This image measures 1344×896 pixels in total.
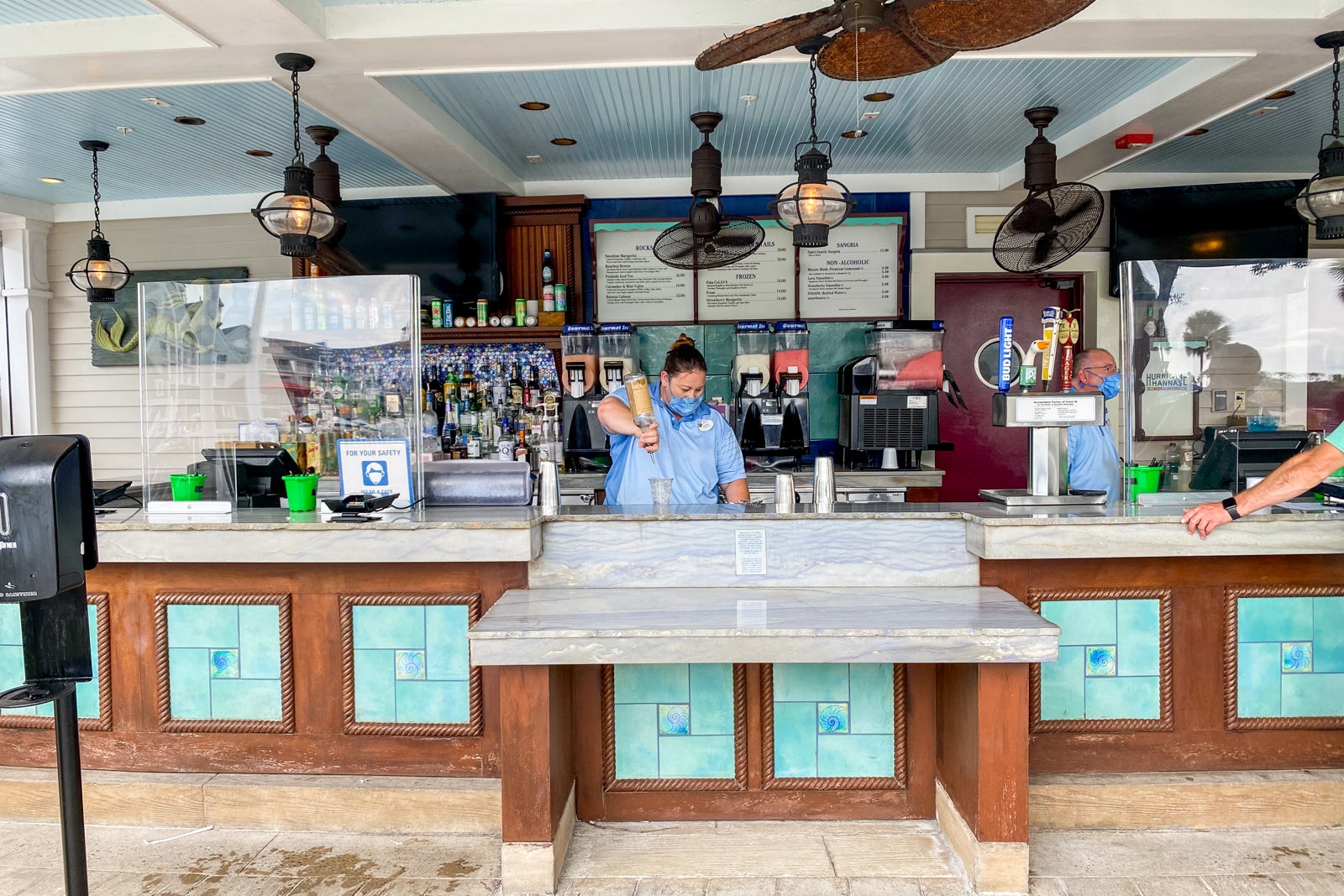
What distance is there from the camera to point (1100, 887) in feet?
8.84

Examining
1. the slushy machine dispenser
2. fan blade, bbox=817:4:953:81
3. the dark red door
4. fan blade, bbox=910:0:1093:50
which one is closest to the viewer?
fan blade, bbox=910:0:1093:50

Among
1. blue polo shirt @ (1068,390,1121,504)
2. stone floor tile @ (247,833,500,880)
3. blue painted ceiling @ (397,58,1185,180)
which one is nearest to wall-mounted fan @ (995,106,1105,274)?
blue painted ceiling @ (397,58,1185,180)

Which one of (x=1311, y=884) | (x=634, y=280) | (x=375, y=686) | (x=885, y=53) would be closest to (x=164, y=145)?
(x=634, y=280)

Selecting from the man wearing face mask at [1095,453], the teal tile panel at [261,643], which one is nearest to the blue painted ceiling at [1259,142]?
the man wearing face mask at [1095,453]

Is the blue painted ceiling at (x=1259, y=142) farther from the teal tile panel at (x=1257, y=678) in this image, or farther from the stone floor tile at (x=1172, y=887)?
the stone floor tile at (x=1172, y=887)

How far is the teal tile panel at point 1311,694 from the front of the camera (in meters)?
3.08

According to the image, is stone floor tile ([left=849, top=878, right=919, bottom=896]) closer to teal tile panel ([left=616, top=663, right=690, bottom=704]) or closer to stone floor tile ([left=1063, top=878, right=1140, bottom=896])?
stone floor tile ([left=1063, top=878, right=1140, bottom=896])

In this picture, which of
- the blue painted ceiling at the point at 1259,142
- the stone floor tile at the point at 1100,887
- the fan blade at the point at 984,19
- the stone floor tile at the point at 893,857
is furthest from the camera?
the blue painted ceiling at the point at 1259,142

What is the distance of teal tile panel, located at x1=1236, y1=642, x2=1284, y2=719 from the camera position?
121 inches

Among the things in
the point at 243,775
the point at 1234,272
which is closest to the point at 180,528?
the point at 243,775

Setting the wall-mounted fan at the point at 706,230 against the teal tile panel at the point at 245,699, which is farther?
the wall-mounted fan at the point at 706,230

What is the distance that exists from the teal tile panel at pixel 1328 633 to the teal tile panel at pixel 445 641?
2.80 metres

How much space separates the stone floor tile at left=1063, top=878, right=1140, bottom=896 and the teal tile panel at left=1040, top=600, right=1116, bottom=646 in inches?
27.6

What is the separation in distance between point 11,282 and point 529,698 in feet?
22.3
